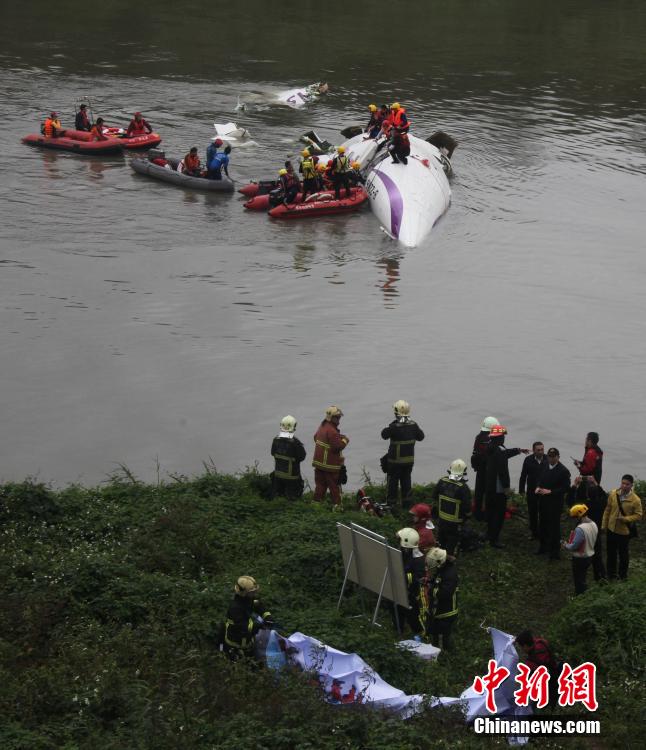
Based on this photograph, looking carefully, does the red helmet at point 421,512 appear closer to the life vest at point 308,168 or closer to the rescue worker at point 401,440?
the rescue worker at point 401,440

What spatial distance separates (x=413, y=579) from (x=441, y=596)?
0.46 metres

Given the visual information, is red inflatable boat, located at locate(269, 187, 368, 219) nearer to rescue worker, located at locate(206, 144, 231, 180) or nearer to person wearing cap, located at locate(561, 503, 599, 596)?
rescue worker, located at locate(206, 144, 231, 180)

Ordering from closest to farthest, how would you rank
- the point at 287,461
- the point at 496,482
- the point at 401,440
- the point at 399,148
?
the point at 496,482, the point at 287,461, the point at 401,440, the point at 399,148

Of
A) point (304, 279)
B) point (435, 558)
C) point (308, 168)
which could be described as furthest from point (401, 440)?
point (308, 168)

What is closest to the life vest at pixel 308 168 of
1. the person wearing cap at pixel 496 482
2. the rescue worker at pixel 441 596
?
the person wearing cap at pixel 496 482

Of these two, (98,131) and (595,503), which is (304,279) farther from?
(595,503)

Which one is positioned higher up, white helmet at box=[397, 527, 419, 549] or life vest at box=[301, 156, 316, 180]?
life vest at box=[301, 156, 316, 180]

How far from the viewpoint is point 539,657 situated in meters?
9.64

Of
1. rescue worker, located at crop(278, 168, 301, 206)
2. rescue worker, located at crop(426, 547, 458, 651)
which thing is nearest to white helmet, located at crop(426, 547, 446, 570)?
rescue worker, located at crop(426, 547, 458, 651)

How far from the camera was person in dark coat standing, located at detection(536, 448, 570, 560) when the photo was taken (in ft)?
42.6

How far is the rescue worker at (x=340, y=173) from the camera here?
28.0 meters

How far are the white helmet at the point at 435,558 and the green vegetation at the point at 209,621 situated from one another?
77 cm

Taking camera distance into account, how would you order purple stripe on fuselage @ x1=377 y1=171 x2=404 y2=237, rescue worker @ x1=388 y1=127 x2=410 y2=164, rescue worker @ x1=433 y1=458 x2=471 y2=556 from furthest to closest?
rescue worker @ x1=388 y1=127 x2=410 y2=164
purple stripe on fuselage @ x1=377 y1=171 x2=404 y2=237
rescue worker @ x1=433 y1=458 x2=471 y2=556

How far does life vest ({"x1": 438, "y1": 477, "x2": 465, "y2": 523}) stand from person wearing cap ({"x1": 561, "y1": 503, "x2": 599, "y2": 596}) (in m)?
1.30
